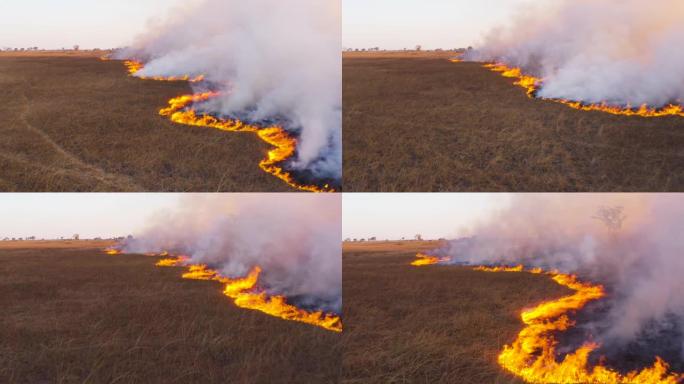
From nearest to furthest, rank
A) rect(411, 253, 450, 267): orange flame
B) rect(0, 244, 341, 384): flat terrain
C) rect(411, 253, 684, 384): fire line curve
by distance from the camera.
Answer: rect(0, 244, 341, 384): flat terrain → rect(411, 253, 684, 384): fire line curve → rect(411, 253, 450, 267): orange flame

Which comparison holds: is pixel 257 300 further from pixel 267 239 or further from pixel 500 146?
pixel 500 146

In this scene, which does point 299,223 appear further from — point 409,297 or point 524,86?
point 524,86

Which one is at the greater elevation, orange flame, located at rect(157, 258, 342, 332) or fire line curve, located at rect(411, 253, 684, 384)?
orange flame, located at rect(157, 258, 342, 332)

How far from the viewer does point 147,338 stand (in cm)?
1055

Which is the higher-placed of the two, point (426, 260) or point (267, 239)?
point (267, 239)

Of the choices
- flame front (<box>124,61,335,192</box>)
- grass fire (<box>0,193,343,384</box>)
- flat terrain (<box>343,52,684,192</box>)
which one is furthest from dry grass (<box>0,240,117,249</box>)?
flat terrain (<box>343,52,684,192</box>)

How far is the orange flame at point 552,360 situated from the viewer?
34.6ft

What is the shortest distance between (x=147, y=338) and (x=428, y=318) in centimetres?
526

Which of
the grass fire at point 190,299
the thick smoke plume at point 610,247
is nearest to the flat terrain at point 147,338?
the grass fire at point 190,299

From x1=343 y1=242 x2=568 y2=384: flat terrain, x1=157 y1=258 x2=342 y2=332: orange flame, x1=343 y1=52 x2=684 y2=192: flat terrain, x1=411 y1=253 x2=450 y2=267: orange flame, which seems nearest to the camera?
x1=343 y1=242 x2=568 y2=384: flat terrain

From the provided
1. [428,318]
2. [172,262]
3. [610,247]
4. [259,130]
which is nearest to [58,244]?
[172,262]

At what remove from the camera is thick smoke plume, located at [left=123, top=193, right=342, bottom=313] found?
1244 centimetres

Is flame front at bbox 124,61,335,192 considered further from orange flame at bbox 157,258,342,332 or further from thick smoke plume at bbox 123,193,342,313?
orange flame at bbox 157,258,342,332

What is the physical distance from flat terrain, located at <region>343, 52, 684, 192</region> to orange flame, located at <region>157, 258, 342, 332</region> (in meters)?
2.62
